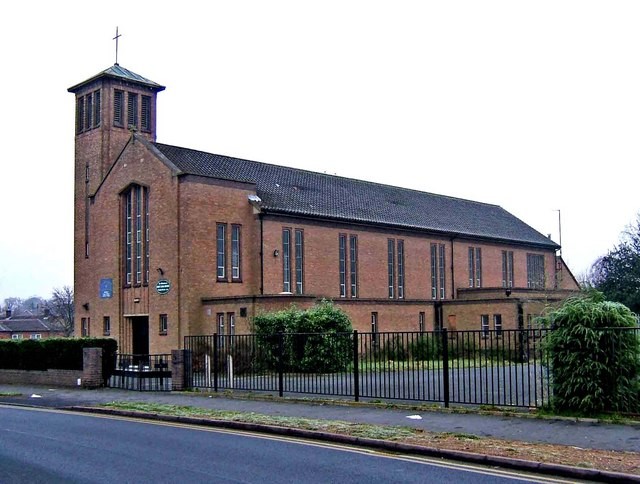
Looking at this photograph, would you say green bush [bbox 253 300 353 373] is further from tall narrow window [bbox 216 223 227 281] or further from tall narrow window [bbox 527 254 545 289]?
tall narrow window [bbox 527 254 545 289]

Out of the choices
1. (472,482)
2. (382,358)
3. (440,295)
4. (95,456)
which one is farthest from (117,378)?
(440,295)

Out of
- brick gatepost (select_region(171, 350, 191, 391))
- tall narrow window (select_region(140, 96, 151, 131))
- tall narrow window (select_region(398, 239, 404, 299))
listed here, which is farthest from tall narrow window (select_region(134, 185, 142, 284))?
brick gatepost (select_region(171, 350, 191, 391))

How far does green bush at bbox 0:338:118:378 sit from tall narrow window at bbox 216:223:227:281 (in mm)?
10683

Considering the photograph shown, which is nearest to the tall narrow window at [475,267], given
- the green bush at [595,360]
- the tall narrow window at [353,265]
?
the tall narrow window at [353,265]

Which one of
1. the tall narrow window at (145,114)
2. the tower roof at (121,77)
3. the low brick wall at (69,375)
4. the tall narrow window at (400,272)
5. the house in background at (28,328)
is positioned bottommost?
the low brick wall at (69,375)

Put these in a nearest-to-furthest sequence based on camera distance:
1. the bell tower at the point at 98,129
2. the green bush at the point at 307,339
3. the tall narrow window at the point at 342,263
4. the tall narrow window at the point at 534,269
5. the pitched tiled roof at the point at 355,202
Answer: the green bush at the point at 307,339, the pitched tiled roof at the point at 355,202, the bell tower at the point at 98,129, the tall narrow window at the point at 342,263, the tall narrow window at the point at 534,269

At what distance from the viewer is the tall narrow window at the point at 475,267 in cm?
5429

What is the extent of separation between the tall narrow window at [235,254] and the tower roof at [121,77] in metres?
12.1

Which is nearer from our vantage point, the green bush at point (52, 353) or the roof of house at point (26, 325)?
the green bush at point (52, 353)

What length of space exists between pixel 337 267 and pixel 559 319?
28.8 metres

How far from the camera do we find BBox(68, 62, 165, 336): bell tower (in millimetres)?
44312

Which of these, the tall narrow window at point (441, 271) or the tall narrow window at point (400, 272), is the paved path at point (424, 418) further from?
the tall narrow window at point (441, 271)

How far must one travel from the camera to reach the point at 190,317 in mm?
36812

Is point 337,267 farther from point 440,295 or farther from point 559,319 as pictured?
point 559,319
